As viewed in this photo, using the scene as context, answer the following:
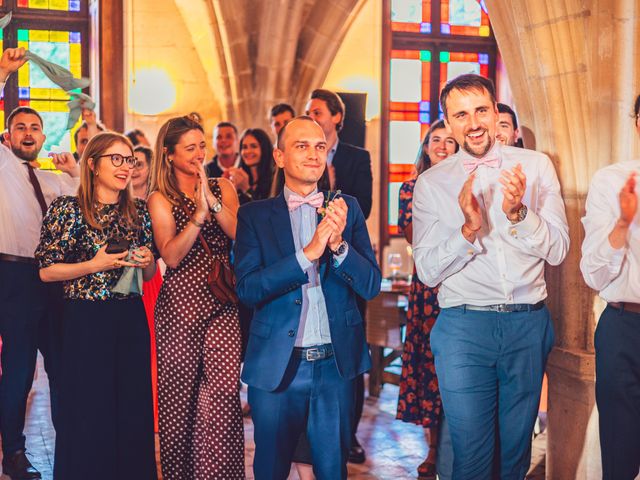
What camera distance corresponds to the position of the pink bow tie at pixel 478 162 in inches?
125

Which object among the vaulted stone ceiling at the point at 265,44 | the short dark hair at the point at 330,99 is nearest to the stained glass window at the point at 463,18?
the vaulted stone ceiling at the point at 265,44

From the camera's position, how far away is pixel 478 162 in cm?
318

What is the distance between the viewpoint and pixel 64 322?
3932 mm

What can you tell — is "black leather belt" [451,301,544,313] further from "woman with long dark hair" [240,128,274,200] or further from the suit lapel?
"woman with long dark hair" [240,128,274,200]

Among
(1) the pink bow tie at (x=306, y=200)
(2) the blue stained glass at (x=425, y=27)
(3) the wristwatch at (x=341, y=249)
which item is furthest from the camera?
(2) the blue stained glass at (x=425, y=27)

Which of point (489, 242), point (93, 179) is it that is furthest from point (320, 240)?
point (93, 179)

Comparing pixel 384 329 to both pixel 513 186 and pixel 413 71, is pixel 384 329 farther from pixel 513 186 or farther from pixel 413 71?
pixel 413 71

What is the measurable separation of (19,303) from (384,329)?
3063mm

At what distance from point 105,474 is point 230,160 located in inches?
131

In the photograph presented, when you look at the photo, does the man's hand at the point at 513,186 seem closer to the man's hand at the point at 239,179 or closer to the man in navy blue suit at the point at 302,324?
the man in navy blue suit at the point at 302,324

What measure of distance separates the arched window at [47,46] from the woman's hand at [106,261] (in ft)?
23.1

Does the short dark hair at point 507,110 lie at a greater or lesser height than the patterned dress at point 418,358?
greater

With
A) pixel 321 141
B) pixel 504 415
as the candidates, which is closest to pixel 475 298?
pixel 504 415

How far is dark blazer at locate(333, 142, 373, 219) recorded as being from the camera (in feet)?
15.9
